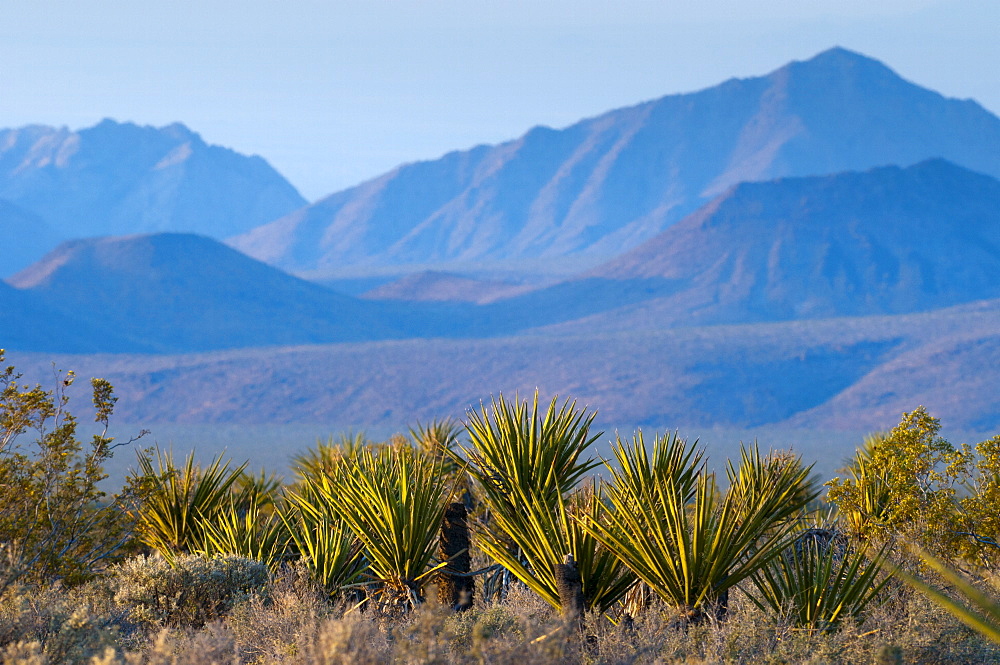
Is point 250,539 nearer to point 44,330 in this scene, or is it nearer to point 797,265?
point 44,330

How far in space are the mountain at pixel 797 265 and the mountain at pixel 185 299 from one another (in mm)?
30748

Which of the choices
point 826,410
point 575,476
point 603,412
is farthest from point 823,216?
point 575,476

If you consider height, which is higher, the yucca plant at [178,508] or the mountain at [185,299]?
the mountain at [185,299]

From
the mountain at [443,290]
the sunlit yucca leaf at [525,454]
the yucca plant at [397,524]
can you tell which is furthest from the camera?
the mountain at [443,290]

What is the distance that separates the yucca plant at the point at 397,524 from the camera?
368 inches

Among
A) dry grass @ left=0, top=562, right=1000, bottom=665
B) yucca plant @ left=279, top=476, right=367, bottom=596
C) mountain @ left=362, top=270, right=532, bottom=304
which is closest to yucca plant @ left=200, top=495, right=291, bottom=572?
yucca plant @ left=279, top=476, right=367, bottom=596

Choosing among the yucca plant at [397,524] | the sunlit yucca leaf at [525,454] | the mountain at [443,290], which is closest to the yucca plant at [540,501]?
the sunlit yucca leaf at [525,454]

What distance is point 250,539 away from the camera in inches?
437

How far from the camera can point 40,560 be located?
11.9 m

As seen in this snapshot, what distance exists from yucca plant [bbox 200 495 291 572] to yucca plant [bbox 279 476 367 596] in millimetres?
297

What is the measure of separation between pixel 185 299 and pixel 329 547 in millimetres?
152027

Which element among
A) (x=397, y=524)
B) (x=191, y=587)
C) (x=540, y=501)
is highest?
(x=540, y=501)

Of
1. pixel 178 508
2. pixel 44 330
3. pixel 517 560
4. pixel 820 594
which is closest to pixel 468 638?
pixel 517 560

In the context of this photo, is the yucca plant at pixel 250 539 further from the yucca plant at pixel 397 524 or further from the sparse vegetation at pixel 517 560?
the yucca plant at pixel 397 524
